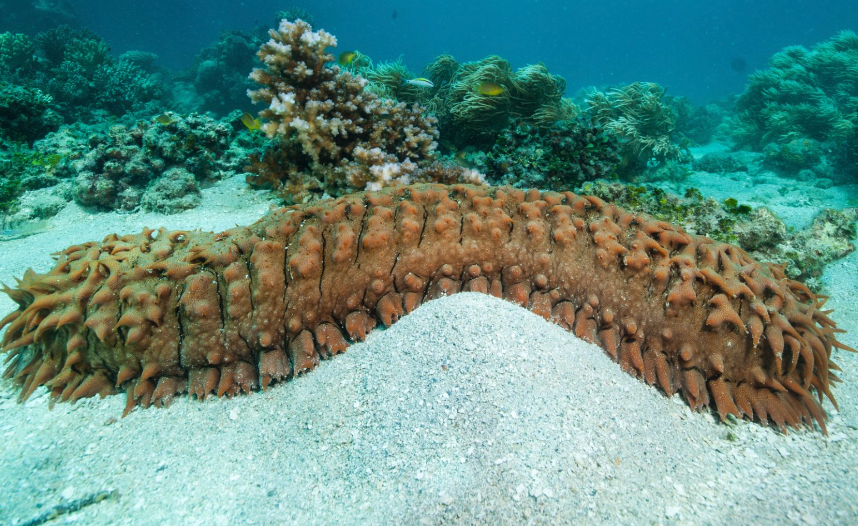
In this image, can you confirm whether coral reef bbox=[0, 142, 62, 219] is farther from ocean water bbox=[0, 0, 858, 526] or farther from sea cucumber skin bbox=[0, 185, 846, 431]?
sea cucumber skin bbox=[0, 185, 846, 431]

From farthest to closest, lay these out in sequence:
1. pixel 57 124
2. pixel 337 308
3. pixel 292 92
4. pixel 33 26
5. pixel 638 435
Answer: pixel 33 26, pixel 57 124, pixel 292 92, pixel 337 308, pixel 638 435

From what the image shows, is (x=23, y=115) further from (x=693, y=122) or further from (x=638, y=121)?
(x=693, y=122)

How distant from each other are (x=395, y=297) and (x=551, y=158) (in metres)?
2.92

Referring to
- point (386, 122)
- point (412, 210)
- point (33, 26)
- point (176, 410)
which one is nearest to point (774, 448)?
point (412, 210)

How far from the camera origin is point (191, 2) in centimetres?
4181

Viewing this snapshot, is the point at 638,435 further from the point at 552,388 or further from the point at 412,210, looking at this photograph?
the point at 412,210

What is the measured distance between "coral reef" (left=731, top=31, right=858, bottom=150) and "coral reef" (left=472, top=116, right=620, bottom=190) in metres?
7.70

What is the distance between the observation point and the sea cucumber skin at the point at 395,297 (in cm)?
194

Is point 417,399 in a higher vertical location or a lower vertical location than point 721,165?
lower

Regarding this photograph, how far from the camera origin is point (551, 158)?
4.33 meters

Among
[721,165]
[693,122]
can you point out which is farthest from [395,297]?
[693,122]

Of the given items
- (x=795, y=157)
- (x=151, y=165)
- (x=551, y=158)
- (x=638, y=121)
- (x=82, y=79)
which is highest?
(x=82, y=79)

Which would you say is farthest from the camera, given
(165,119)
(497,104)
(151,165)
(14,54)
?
(14,54)

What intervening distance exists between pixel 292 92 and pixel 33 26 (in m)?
28.2
